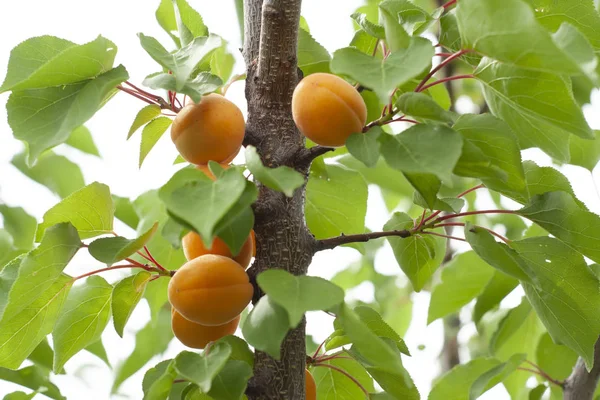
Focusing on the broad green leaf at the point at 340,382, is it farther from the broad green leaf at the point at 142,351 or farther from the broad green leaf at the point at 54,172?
the broad green leaf at the point at 54,172

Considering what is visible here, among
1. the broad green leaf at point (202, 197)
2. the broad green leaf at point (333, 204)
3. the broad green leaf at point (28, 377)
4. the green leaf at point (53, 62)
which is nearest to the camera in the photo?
the broad green leaf at point (202, 197)

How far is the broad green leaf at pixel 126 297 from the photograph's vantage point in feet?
1.95

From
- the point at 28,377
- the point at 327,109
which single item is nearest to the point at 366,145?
the point at 327,109

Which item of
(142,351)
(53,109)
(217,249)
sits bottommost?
(142,351)

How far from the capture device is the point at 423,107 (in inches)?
18.6

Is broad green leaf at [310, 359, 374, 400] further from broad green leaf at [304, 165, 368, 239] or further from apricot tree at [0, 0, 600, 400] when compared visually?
broad green leaf at [304, 165, 368, 239]

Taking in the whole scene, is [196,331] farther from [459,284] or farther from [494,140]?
[459,284]

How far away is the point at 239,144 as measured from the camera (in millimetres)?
549

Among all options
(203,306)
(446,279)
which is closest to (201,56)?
(203,306)

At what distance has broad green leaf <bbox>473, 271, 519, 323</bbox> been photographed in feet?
2.94

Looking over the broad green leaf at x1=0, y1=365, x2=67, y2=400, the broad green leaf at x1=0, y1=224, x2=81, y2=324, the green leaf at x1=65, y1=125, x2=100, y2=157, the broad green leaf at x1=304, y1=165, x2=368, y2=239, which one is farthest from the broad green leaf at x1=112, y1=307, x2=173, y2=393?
the broad green leaf at x1=0, y1=224, x2=81, y2=324

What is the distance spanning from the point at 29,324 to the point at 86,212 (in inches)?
4.3

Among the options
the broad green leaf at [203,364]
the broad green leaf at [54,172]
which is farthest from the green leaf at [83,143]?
the broad green leaf at [203,364]

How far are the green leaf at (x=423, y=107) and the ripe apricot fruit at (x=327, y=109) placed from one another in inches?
1.4
